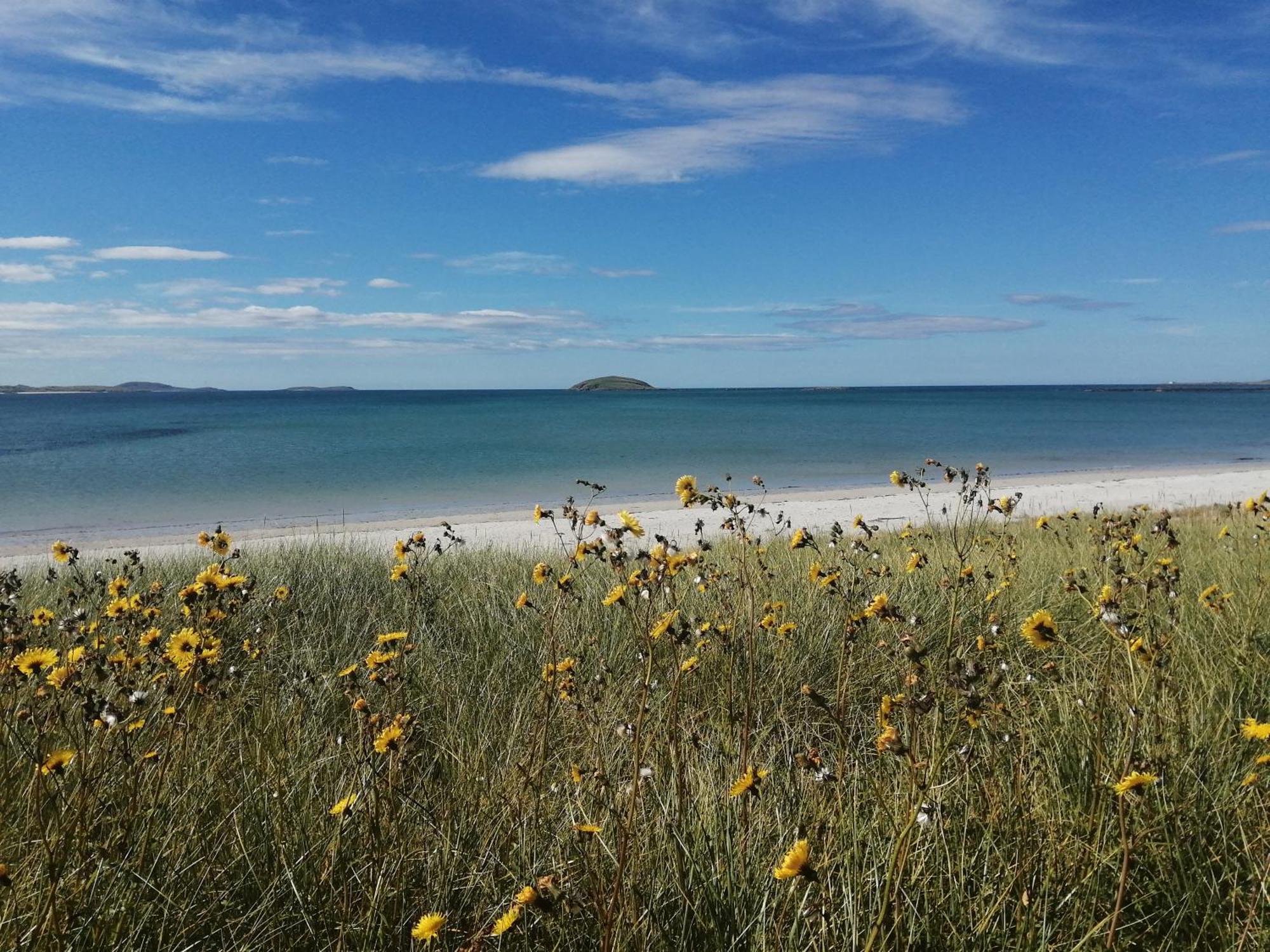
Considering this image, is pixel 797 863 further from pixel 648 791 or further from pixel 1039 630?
pixel 648 791

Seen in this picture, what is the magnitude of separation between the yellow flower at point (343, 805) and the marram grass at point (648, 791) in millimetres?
24

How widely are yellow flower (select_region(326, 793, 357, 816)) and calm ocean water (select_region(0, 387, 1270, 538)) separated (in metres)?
16.8

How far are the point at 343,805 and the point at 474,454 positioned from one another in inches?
1388

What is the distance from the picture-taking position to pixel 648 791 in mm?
2805

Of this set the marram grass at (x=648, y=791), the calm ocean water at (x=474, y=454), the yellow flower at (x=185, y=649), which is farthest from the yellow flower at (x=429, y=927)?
the calm ocean water at (x=474, y=454)

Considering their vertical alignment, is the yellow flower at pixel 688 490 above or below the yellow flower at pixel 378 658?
above

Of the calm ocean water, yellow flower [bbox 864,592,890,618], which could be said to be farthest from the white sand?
yellow flower [bbox 864,592,890,618]

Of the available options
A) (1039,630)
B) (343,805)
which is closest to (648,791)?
(343,805)

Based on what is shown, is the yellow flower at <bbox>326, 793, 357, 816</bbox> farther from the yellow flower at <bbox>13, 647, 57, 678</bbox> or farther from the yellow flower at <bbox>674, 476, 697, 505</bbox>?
the yellow flower at <bbox>674, 476, 697, 505</bbox>

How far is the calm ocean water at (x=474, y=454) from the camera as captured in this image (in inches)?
844

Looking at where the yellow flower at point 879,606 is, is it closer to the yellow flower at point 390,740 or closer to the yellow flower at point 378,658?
the yellow flower at point 390,740

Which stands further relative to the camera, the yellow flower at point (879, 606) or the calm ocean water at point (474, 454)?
the calm ocean water at point (474, 454)

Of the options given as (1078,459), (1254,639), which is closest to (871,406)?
(1078,459)

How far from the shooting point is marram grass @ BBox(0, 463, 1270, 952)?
2.02 meters
